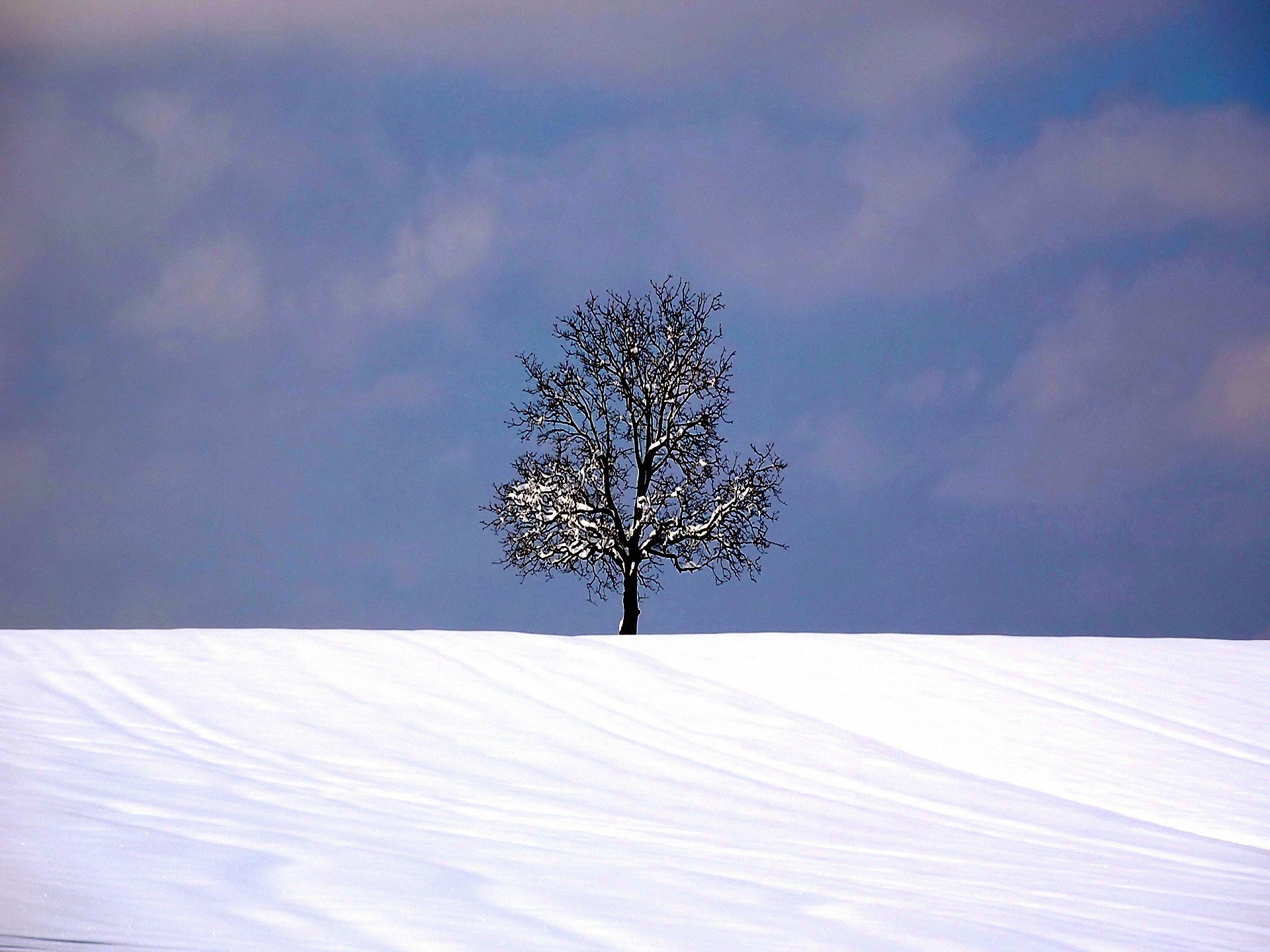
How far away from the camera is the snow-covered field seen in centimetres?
269

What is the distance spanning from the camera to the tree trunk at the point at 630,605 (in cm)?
1498

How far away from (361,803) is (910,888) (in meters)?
1.68

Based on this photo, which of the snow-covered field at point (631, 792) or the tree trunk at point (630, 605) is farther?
the tree trunk at point (630, 605)

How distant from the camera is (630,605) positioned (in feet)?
49.6

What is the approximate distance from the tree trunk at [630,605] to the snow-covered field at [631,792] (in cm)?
727

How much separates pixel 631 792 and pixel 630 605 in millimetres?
10796

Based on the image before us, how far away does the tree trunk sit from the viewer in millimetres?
14977

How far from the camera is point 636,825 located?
3779 millimetres

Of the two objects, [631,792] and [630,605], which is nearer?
[631,792]

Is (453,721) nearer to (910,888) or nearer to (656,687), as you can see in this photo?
(656,687)

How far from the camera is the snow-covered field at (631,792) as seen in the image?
2.69 metres

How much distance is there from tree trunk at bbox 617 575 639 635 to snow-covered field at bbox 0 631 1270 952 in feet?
23.8

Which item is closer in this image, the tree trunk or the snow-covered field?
the snow-covered field

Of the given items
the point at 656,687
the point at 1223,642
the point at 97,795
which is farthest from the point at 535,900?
the point at 1223,642
